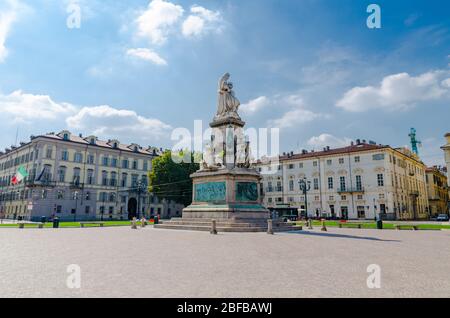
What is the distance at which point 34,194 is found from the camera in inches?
2018

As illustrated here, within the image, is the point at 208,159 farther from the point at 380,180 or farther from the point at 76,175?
the point at 380,180

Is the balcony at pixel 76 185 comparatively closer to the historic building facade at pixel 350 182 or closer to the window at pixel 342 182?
the historic building facade at pixel 350 182

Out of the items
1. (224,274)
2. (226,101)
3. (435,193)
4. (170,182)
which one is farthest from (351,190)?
(224,274)

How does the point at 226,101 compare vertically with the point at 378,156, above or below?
below

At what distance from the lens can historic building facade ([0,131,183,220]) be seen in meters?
52.1

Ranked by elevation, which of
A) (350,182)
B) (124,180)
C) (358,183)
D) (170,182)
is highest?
(124,180)

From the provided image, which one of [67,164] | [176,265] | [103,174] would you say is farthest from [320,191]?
[176,265]

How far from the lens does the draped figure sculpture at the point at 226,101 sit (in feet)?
83.1

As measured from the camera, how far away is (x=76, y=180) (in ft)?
185

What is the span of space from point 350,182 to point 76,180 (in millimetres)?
52365

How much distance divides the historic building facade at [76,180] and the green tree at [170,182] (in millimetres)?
4455
